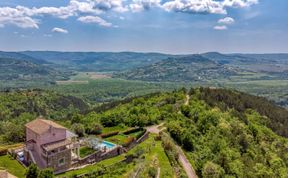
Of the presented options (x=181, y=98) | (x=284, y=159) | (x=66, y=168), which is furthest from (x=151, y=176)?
(x=181, y=98)

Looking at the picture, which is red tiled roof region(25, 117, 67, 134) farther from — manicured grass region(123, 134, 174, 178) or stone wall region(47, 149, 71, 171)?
manicured grass region(123, 134, 174, 178)

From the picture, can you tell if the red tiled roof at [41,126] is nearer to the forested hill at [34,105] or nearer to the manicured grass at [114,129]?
the manicured grass at [114,129]

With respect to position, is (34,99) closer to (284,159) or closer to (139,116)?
(139,116)

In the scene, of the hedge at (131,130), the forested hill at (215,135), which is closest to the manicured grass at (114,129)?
the hedge at (131,130)

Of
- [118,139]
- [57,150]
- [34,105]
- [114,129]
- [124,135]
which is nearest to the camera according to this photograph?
[57,150]

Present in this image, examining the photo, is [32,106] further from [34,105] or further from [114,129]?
[114,129]

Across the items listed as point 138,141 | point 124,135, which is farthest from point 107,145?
point 124,135
